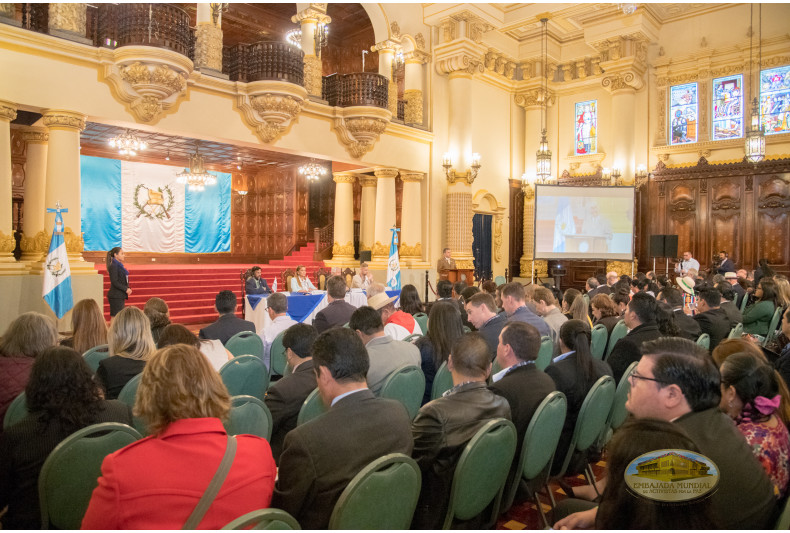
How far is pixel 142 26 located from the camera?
7988mm

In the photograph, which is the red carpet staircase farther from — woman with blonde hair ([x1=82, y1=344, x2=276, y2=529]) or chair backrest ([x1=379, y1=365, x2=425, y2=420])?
woman with blonde hair ([x1=82, y1=344, x2=276, y2=529])

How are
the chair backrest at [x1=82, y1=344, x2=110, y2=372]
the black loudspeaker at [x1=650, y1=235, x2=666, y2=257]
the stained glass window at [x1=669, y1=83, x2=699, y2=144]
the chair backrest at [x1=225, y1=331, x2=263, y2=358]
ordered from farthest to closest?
the stained glass window at [x1=669, y1=83, x2=699, y2=144] < the black loudspeaker at [x1=650, y1=235, x2=666, y2=257] < the chair backrest at [x1=225, y1=331, x2=263, y2=358] < the chair backrest at [x1=82, y1=344, x2=110, y2=372]

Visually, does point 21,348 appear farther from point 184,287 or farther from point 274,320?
point 184,287

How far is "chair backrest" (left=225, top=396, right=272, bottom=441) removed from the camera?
2.40m

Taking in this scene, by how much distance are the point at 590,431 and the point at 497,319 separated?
4.91 feet

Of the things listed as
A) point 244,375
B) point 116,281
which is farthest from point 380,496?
point 116,281

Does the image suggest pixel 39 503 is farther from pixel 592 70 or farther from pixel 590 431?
pixel 592 70

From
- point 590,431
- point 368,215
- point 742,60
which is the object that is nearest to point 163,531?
point 590,431

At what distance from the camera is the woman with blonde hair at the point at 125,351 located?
3010 mm

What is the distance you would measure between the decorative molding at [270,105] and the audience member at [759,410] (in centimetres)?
920

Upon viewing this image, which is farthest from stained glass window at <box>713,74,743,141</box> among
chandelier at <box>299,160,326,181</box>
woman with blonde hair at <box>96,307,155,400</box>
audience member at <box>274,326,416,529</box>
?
woman with blonde hair at <box>96,307,155,400</box>

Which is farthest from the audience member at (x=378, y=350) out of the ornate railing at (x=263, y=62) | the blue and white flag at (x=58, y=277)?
the ornate railing at (x=263, y=62)

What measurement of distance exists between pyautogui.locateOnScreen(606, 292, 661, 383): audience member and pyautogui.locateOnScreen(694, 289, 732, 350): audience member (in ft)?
5.97

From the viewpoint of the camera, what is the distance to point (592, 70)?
49.4 feet
